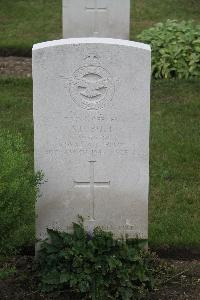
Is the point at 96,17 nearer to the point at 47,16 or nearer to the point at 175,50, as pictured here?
the point at 175,50

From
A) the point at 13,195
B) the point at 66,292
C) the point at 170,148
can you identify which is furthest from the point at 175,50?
the point at 13,195

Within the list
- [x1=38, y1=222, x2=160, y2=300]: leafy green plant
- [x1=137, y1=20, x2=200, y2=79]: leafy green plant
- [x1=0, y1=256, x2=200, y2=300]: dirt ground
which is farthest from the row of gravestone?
[x1=137, y1=20, x2=200, y2=79]: leafy green plant

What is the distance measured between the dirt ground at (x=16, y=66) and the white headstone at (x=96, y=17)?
2.80 ft

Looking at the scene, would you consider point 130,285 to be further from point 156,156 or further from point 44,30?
point 44,30

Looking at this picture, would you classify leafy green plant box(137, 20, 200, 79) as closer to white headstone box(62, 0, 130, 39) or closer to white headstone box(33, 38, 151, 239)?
white headstone box(62, 0, 130, 39)

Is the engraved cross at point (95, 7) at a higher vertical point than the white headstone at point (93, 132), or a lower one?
higher

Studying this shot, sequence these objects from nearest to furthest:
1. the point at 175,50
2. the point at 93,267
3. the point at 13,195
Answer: the point at 13,195, the point at 93,267, the point at 175,50

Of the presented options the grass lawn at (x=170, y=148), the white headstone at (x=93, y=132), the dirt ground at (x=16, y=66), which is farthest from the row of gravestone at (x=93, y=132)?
the dirt ground at (x=16, y=66)

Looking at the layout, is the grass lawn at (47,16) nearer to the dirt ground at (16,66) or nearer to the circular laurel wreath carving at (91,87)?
the dirt ground at (16,66)

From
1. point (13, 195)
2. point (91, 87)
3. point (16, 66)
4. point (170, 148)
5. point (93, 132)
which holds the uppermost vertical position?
point (91, 87)

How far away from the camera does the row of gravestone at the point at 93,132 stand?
489 cm

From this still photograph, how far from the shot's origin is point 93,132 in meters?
4.99

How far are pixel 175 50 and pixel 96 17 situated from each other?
120cm

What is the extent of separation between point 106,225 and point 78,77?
0.99 metres
